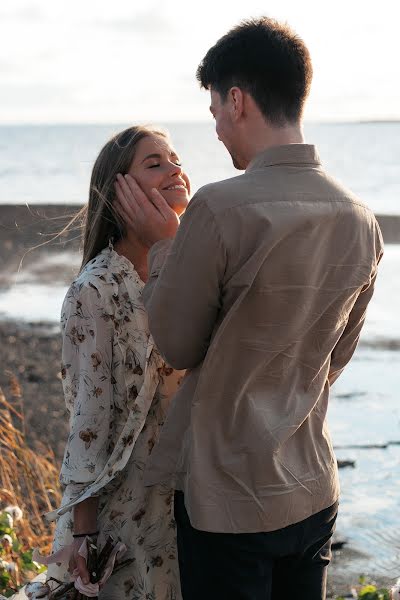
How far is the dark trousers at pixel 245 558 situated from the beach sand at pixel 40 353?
4.09 feet

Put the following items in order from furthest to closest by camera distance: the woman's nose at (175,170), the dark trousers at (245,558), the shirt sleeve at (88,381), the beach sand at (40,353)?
the beach sand at (40,353)
the woman's nose at (175,170)
the shirt sleeve at (88,381)
the dark trousers at (245,558)

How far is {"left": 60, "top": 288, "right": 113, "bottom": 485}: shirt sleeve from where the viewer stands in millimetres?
2721

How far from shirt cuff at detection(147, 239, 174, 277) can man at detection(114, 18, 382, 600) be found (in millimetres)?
12

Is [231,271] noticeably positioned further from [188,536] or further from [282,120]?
[188,536]

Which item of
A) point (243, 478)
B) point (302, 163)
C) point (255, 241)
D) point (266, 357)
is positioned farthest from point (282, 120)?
point (243, 478)

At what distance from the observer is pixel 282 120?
239 centimetres

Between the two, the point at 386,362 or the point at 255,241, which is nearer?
the point at 255,241

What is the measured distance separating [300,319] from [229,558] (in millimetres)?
593

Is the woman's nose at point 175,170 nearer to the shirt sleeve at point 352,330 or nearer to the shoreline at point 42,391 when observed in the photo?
the shirt sleeve at point 352,330

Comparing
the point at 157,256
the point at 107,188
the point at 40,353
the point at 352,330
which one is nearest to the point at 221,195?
the point at 157,256

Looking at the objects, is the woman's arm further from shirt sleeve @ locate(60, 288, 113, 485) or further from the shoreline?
the shoreline

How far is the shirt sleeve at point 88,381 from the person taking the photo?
107 inches

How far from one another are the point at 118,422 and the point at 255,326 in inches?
27.0

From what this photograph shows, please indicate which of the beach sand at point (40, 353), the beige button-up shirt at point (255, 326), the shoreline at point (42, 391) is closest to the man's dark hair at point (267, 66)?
the beige button-up shirt at point (255, 326)
